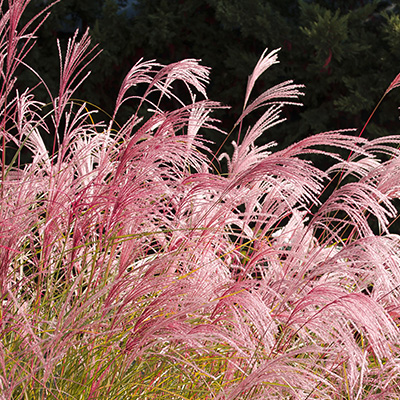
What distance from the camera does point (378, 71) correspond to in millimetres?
6074

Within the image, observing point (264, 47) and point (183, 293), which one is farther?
point (264, 47)

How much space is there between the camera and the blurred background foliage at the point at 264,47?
19.3 ft

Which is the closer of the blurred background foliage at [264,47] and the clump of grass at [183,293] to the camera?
the clump of grass at [183,293]

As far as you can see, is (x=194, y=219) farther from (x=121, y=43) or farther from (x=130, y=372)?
(x=121, y=43)

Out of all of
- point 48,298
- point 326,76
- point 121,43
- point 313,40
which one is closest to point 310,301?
point 48,298

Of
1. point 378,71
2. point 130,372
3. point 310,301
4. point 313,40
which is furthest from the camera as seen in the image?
point 378,71

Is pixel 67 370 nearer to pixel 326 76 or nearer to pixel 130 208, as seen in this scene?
pixel 130 208

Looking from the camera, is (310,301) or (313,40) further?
(313,40)

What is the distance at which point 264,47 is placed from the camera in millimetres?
6719

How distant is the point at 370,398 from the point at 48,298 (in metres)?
0.96

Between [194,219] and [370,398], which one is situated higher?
[194,219]

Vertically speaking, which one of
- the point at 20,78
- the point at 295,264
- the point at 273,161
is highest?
the point at 273,161

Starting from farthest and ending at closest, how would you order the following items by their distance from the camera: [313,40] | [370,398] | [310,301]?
1. [313,40]
2. [370,398]
3. [310,301]

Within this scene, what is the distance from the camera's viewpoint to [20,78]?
709 centimetres
